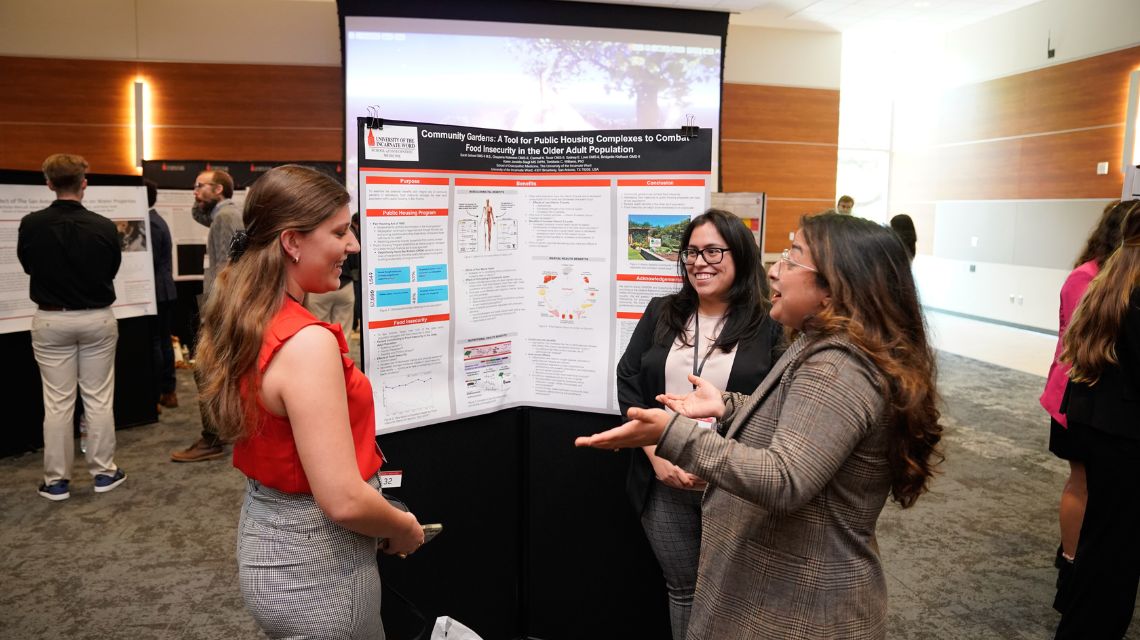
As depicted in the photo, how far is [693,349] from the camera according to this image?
2.03m

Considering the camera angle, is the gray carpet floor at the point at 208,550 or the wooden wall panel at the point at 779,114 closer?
the gray carpet floor at the point at 208,550

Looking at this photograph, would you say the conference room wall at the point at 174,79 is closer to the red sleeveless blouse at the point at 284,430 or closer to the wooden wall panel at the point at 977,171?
the red sleeveless blouse at the point at 284,430

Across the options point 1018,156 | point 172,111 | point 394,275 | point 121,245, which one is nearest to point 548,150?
point 394,275

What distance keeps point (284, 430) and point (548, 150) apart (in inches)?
51.5

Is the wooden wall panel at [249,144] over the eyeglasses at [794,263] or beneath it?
over

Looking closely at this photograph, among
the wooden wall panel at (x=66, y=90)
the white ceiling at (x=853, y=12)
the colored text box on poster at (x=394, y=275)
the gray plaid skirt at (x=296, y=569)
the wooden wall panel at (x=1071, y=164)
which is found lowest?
the gray plaid skirt at (x=296, y=569)

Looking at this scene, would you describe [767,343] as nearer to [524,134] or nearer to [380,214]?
[524,134]

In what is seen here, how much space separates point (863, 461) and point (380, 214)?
4.53 feet

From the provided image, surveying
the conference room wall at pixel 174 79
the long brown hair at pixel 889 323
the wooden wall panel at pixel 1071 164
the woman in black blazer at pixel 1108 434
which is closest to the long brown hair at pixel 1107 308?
the woman in black blazer at pixel 1108 434

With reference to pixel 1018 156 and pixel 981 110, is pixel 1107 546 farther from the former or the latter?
pixel 981 110

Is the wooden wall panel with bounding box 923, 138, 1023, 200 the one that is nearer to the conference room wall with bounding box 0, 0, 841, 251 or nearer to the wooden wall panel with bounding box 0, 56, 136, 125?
the conference room wall with bounding box 0, 0, 841, 251

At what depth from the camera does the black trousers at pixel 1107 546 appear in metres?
2.18


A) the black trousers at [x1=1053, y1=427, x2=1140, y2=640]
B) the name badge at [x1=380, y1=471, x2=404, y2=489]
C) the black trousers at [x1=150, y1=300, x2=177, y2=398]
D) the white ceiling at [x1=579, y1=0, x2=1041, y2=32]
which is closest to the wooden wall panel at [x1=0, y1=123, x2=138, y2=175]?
the black trousers at [x1=150, y1=300, x2=177, y2=398]

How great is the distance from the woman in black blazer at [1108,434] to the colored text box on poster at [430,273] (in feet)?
6.43
